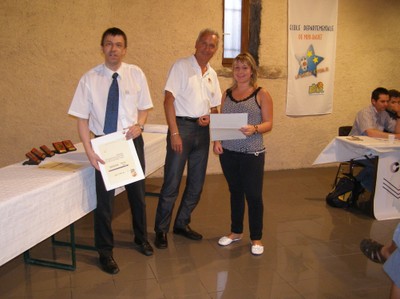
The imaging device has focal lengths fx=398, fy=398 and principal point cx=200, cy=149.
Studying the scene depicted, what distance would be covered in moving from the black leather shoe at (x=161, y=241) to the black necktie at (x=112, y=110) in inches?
38.5

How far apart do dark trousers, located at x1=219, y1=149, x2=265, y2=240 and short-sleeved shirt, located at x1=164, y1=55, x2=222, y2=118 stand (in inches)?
15.5

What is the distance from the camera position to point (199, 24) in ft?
16.4

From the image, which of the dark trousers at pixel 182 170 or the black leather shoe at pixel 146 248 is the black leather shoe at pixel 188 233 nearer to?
the dark trousers at pixel 182 170

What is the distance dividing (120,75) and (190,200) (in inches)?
45.7

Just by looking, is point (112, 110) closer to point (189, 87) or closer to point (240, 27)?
point (189, 87)

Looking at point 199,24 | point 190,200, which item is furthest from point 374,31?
point 190,200

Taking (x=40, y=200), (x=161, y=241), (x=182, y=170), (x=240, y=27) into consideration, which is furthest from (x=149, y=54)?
(x=40, y=200)

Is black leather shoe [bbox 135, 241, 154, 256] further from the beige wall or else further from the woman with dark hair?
the beige wall

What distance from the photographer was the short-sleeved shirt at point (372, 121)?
421 centimetres

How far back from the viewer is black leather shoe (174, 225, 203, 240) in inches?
126

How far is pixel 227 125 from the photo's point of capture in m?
2.74

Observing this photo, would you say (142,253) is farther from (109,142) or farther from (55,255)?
(109,142)

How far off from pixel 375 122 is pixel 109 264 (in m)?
3.14

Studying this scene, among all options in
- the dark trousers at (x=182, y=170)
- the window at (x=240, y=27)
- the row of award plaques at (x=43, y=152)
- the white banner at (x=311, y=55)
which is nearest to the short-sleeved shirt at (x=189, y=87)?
the dark trousers at (x=182, y=170)
